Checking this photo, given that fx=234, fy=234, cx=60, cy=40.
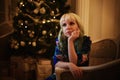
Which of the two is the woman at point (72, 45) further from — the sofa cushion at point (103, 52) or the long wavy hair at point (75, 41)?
the sofa cushion at point (103, 52)

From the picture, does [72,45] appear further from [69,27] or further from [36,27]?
[36,27]

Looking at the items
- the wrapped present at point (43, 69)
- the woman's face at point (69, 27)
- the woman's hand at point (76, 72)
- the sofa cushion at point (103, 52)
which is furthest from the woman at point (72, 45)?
the wrapped present at point (43, 69)

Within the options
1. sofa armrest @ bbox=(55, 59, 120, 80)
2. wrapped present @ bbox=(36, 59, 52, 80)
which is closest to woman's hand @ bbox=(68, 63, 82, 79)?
sofa armrest @ bbox=(55, 59, 120, 80)

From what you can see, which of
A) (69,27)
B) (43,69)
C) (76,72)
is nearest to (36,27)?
(43,69)

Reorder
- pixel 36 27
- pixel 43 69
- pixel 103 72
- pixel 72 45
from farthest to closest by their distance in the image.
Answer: pixel 36 27
pixel 43 69
pixel 72 45
pixel 103 72

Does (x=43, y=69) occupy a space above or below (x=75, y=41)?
below

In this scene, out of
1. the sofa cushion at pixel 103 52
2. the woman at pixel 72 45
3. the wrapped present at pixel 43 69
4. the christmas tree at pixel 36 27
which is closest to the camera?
the woman at pixel 72 45

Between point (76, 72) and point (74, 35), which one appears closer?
point (76, 72)

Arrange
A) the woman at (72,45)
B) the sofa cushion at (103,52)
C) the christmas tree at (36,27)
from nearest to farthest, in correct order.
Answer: the woman at (72,45)
the sofa cushion at (103,52)
the christmas tree at (36,27)

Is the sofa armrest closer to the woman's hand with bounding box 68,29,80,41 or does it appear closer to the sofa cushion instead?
the woman's hand with bounding box 68,29,80,41

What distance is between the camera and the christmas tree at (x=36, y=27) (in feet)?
11.0

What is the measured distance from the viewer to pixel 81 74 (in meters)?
1.65

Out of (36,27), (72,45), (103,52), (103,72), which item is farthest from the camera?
(36,27)

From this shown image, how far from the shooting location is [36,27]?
3.38 metres
